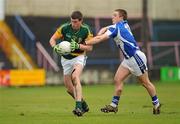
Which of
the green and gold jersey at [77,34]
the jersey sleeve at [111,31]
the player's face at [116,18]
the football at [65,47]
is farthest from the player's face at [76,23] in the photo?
the player's face at [116,18]

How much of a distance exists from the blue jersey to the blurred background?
65.2 ft

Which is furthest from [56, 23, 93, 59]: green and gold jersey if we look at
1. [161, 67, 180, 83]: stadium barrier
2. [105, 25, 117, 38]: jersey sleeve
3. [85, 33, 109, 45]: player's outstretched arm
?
[161, 67, 180, 83]: stadium barrier

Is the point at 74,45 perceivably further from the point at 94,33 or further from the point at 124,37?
the point at 94,33

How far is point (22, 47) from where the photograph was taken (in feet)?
126

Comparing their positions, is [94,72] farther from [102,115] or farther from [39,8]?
[102,115]

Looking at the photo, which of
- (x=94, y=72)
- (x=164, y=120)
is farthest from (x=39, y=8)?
(x=164, y=120)

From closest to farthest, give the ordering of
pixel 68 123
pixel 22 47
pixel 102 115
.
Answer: pixel 68 123, pixel 102 115, pixel 22 47

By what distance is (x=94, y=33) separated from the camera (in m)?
39.2

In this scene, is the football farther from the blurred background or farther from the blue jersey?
the blurred background

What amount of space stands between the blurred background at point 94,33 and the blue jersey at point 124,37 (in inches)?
783

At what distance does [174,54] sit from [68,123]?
27.4 meters

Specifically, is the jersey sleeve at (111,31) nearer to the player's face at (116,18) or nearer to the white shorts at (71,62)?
the player's face at (116,18)

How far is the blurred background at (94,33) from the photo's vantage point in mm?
38031

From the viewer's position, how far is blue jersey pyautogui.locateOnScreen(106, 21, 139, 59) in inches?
650
